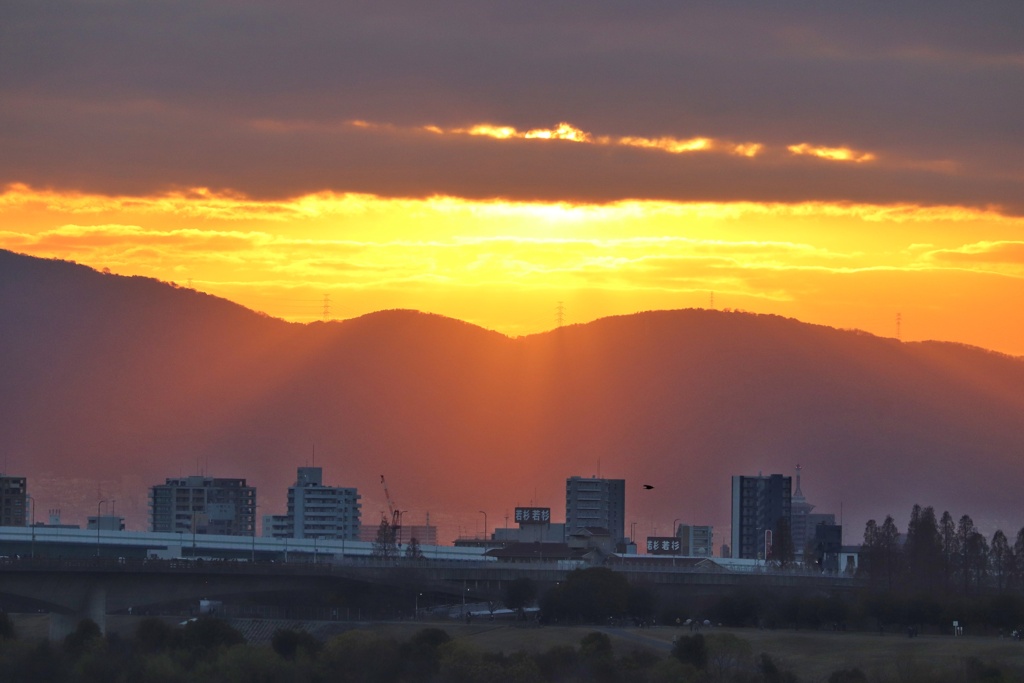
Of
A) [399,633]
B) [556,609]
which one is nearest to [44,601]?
[399,633]

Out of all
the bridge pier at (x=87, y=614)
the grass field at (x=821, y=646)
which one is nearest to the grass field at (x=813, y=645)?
the grass field at (x=821, y=646)

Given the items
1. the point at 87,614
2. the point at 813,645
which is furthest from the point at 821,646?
the point at 87,614

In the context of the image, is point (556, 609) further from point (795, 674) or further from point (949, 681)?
point (949, 681)

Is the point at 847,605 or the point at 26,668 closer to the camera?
the point at 26,668

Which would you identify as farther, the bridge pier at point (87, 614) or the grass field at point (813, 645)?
the bridge pier at point (87, 614)

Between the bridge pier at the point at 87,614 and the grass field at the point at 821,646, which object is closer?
the grass field at the point at 821,646

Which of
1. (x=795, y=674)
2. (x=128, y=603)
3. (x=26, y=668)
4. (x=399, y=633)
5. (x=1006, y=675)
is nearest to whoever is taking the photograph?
(x=1006, y=675)

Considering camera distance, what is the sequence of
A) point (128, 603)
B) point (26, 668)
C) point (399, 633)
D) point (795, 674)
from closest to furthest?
1. point (795, 674)
2. point (26, 668)
3. point (399, 633)
4. point (128, 603)

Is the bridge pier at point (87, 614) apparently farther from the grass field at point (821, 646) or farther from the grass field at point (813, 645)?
the grass field at point (821, 646)
